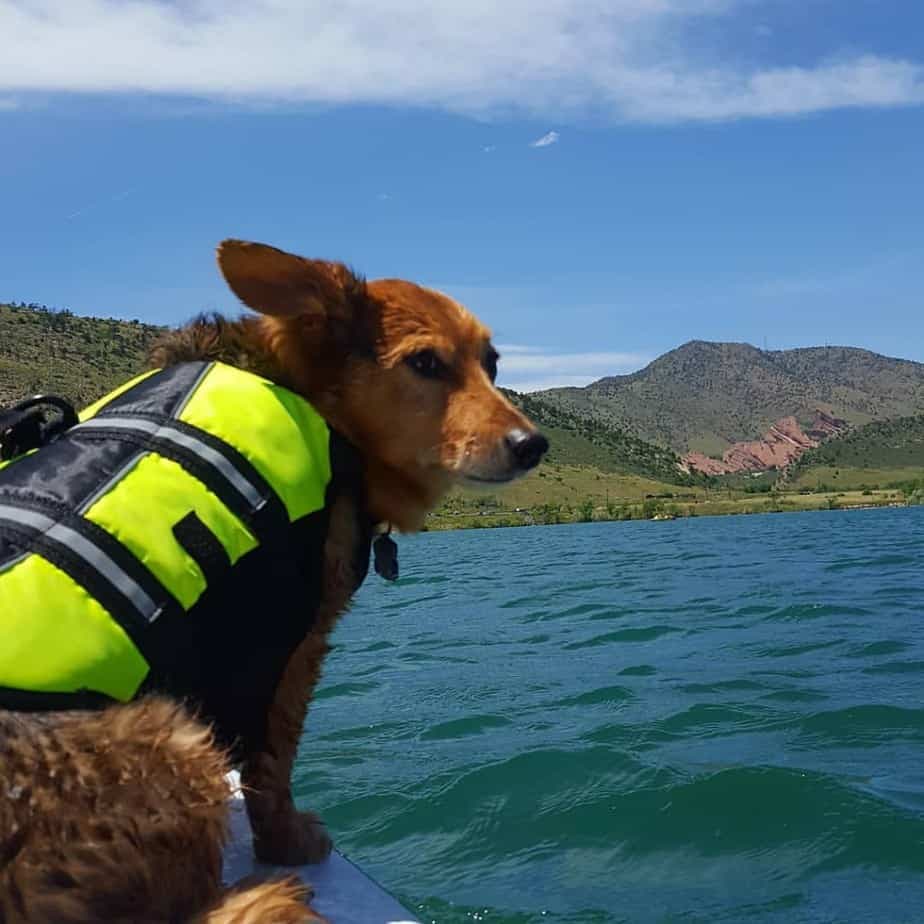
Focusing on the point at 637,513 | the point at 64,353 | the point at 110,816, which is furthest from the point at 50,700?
the point at 64,353

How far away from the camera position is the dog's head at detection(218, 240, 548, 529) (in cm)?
446

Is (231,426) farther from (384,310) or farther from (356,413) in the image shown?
(384,310)

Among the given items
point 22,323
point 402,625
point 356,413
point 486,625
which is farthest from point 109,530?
point 22,323

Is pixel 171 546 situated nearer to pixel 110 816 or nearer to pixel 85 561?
pixel 85 561

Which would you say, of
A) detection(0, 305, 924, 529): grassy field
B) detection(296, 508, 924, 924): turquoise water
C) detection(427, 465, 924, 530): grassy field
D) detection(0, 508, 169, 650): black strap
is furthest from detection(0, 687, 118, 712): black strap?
detection(0, 305, 924, 529): grassy field

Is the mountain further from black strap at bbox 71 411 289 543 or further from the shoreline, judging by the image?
black strap at bbox 71 411 289 543

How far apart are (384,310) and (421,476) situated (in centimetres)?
82

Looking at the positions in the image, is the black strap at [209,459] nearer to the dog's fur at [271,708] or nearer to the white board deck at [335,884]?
the dog's fur at [271,708]

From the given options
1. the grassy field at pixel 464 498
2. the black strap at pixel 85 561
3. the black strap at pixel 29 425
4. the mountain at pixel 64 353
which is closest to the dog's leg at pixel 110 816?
the black strap at pixel 85 561

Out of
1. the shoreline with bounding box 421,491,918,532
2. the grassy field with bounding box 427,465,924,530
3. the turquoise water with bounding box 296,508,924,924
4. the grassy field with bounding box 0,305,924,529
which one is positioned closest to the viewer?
the turquoise water with bounding box 296,508,924,924

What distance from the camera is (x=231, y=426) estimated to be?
353cm

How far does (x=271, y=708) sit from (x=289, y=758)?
26 centimetres

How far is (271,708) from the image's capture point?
3980 millimetres

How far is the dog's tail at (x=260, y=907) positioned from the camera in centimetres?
283
